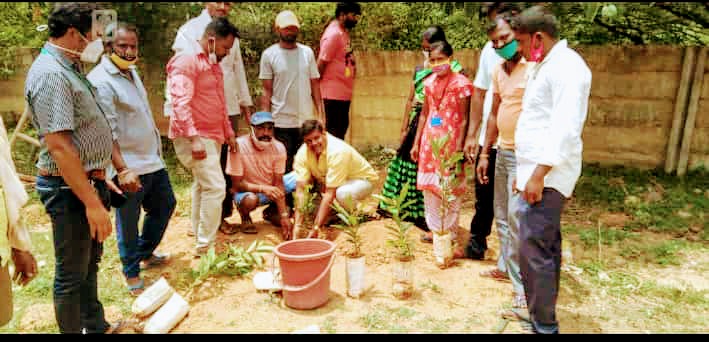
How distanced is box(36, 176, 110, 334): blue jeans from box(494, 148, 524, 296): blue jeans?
242 centimetres

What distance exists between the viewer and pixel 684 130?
5691mm

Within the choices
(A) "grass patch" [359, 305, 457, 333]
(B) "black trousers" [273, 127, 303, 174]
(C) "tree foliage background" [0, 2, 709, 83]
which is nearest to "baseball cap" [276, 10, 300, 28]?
(B) "black trousers" [273, 127, 303, 174]

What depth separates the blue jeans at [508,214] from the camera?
310 centimetres

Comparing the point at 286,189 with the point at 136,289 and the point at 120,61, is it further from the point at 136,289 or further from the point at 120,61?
the point at 120,61

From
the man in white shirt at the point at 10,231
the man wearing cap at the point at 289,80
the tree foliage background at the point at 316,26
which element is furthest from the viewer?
the tree foliage background at the point at 316,26

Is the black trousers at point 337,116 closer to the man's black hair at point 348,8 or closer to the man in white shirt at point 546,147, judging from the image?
the man's black hair at point 348,8

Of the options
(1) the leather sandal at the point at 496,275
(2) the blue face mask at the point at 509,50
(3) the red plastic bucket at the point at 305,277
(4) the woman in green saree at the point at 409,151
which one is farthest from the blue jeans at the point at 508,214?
(3) the red plastic bucket at the point at 305,277

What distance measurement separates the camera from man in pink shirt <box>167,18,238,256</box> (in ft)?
11.8

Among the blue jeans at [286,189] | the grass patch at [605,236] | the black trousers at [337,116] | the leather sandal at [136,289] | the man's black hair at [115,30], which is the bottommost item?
the leather sandal at [136,289]

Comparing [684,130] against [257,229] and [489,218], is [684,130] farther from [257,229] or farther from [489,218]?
[257,229]

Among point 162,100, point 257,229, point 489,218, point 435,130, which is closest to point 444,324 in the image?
point 489,218

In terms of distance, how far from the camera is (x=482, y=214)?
3.86 m

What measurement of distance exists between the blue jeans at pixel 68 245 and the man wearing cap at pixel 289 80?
232 cm

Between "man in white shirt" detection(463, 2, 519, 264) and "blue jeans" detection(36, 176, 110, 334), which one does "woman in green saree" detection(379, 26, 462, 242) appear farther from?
"blue jeans" detection(36, 176, 110, 334)
